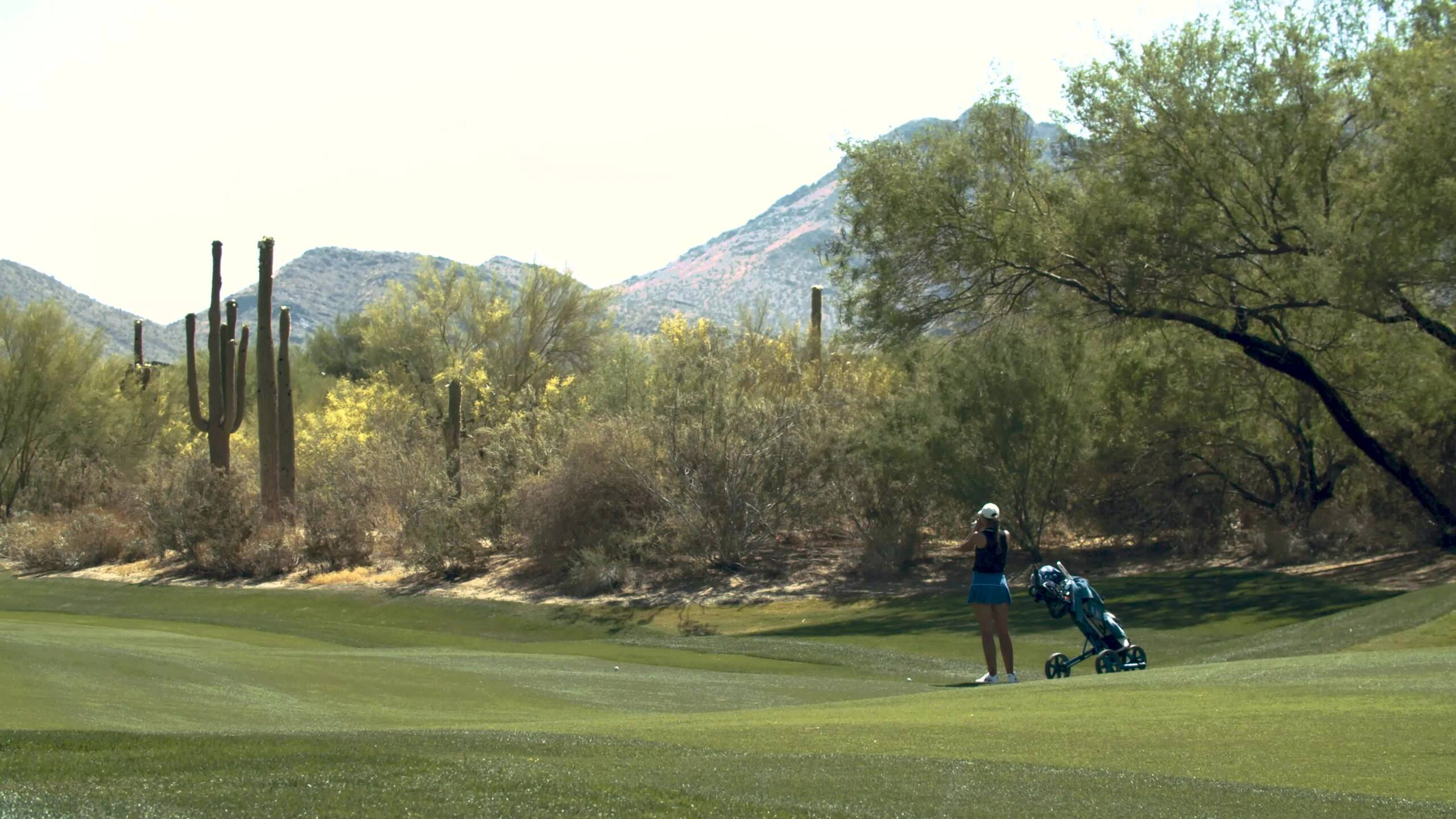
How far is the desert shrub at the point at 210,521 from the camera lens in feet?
111

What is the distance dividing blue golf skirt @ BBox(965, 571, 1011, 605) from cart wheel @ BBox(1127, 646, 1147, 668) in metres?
1.58

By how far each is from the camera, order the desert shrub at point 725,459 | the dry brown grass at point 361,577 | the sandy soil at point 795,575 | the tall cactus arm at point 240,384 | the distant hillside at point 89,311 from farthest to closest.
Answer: the distant hillside at point 89,311 < the tall cactus arm at point 240,384 < the dry brown grass at point 361,577 < the desert shrub at point 725,459 < the sandy soil at point 795,575

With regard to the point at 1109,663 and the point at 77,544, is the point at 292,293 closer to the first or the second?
the point at 77,544

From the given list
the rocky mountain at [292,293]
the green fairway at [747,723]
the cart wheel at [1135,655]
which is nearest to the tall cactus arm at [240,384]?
the green fairway at [747,723]

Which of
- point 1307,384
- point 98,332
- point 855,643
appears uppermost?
point 98,332

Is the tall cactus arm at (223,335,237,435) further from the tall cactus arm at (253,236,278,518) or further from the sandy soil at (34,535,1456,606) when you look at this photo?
the sandy soil at (34,535,1456,606)

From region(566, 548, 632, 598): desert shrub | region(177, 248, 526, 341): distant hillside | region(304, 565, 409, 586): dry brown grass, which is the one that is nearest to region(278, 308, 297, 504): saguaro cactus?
region(304, 565, 409, 586): dry brown grass

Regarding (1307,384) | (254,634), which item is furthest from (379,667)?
(1307,384)

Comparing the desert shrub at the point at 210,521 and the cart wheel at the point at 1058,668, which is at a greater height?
the desert shrub at the point at 210,521

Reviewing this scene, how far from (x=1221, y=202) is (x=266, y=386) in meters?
24.5

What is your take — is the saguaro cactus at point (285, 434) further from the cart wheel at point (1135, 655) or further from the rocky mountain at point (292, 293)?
the rocky mountain at point (292, 293)

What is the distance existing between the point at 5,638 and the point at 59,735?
6619mm

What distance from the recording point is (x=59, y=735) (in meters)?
7.80

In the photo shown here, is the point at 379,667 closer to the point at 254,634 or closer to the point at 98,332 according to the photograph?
the point at 254,634
